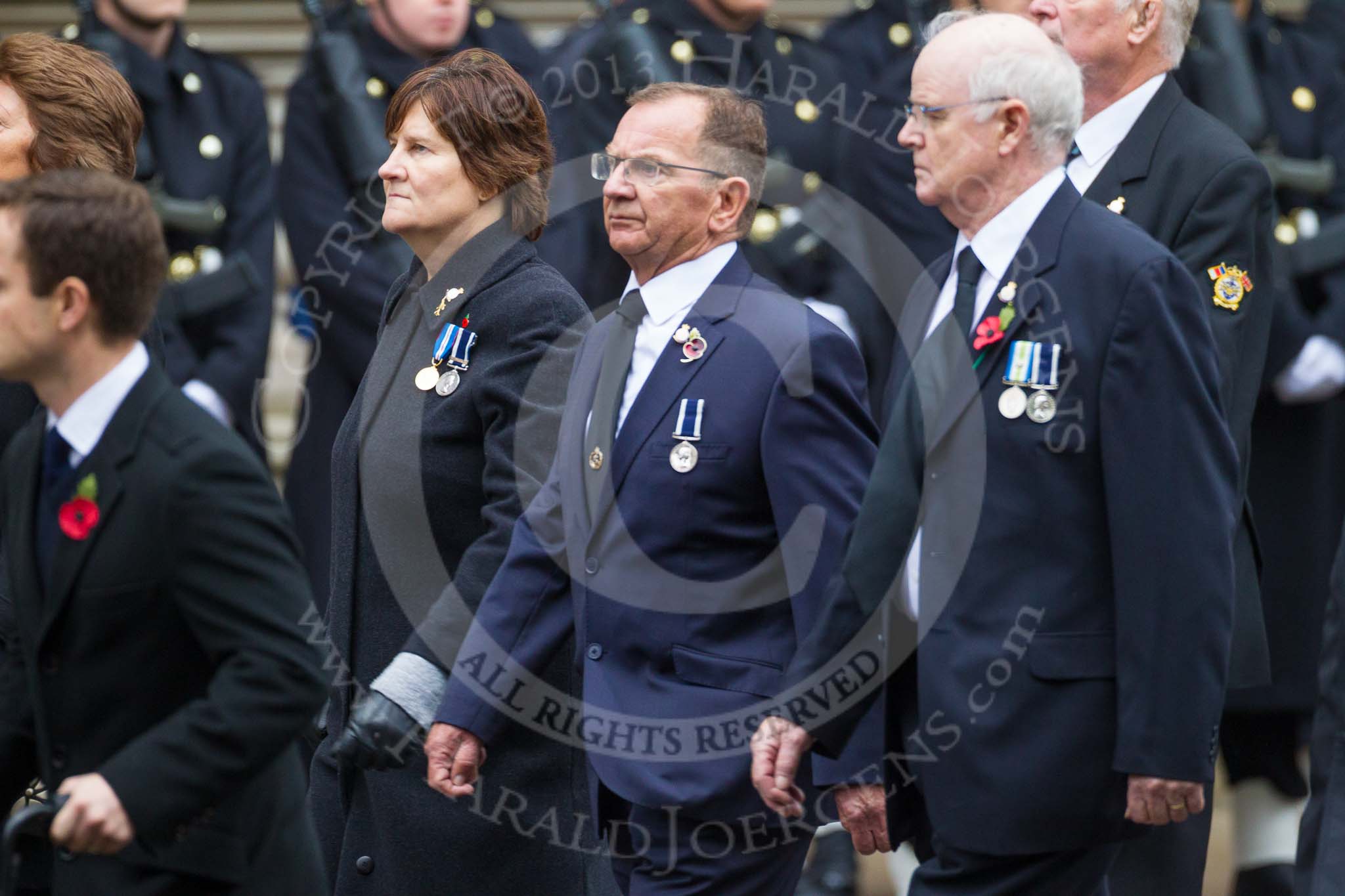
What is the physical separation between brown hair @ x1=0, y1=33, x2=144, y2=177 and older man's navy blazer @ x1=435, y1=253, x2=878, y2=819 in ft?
3.94

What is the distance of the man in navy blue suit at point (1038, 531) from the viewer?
3.37 m

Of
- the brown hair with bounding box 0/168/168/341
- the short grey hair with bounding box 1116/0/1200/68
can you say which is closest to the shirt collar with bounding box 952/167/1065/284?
the short grey hair with bounding box 1116/0/1200/68

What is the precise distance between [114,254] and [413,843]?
4.60ft

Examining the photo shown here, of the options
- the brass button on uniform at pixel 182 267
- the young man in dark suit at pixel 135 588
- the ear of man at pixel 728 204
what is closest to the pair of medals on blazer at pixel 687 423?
the ear of man at pixel 728 204

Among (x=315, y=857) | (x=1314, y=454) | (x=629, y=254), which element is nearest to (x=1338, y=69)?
(x=1314, y=454)

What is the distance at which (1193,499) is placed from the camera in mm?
3385

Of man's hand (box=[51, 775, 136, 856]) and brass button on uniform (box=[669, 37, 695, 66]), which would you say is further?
brass button on uniform (box=[669, 37, 695, 66])

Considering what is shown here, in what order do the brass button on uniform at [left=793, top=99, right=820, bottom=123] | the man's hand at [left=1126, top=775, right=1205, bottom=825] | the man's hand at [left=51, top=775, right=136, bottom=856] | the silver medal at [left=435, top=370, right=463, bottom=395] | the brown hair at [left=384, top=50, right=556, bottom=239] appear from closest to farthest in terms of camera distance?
the man's hand at [left=51, top=775, right=136, bottom=856] → the man's hand at [left=1126, top=775, right=1205, bottom=825] → the silver medal at [left=435, top=370, right=463, bottom=395] → the brown hair at [left=384, top=50, right=556, bottom=239] → the brass button on uniform at [left=793, top=99, right=820, bottom=123]

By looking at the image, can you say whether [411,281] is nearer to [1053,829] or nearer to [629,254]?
[629,254]

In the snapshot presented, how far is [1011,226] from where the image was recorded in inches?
142

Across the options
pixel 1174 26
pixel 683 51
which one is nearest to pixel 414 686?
pixel 1174 26

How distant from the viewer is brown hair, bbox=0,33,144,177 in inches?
169

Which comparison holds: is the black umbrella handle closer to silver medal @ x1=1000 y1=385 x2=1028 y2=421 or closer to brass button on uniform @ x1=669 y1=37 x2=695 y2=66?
silver medal @ x1=1000 y1=385 x2=1028 y2=421

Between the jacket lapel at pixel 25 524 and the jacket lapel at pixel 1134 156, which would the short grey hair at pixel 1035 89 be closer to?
the jacket lapel at pixel 1134 156
